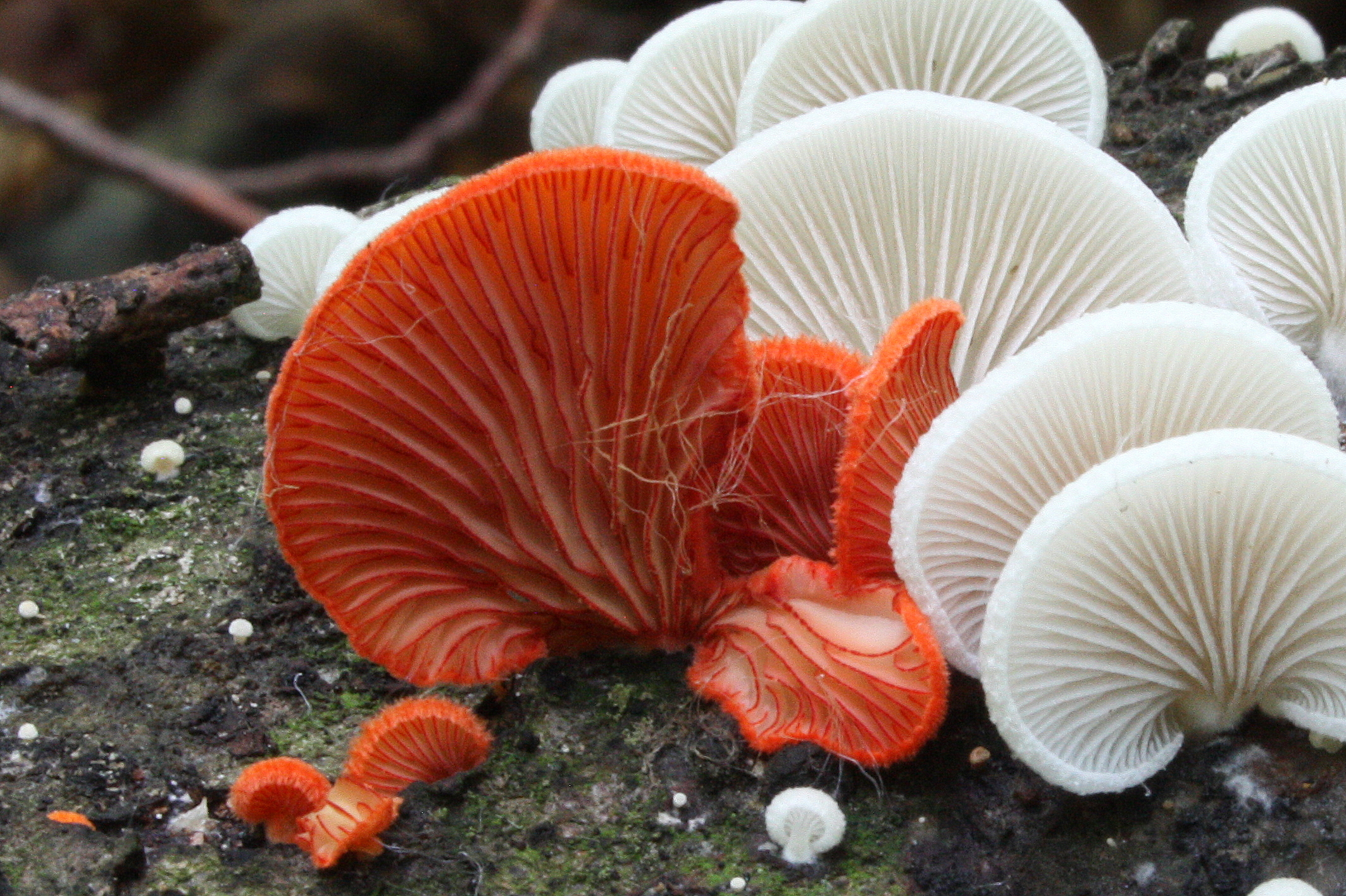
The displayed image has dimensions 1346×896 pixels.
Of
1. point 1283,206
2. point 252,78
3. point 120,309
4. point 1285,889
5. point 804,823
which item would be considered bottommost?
point 252,78

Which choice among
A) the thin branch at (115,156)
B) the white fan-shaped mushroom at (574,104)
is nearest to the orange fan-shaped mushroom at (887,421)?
the white fan-shaped mushroom at (574,104)

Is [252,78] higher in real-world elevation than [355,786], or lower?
lower

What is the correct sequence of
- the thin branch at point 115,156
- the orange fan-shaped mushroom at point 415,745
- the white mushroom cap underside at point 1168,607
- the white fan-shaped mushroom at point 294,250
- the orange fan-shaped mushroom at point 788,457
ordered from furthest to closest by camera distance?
the thin branch at point 115,156 → the white fan-shaped mushroom at point 294,250 → the orange fan-shaped mushroom at point 788,457 → the orange fan-shaped mushroom at point 415,745 → the white mushroom cap underside at point 1168,607

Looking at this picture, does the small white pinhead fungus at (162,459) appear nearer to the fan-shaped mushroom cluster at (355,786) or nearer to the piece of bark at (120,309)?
the piece of bark at (120,309)

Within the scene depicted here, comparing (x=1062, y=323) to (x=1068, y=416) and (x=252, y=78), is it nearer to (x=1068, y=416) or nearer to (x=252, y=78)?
(x=1068, y=416)

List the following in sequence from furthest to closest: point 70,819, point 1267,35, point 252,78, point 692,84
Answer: point 252,78 → point 1267,35 → point 692,84 → point 70,819

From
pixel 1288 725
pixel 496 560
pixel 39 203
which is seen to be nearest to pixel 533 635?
pixel 496 560

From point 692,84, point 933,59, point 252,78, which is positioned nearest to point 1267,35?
point 933,59
